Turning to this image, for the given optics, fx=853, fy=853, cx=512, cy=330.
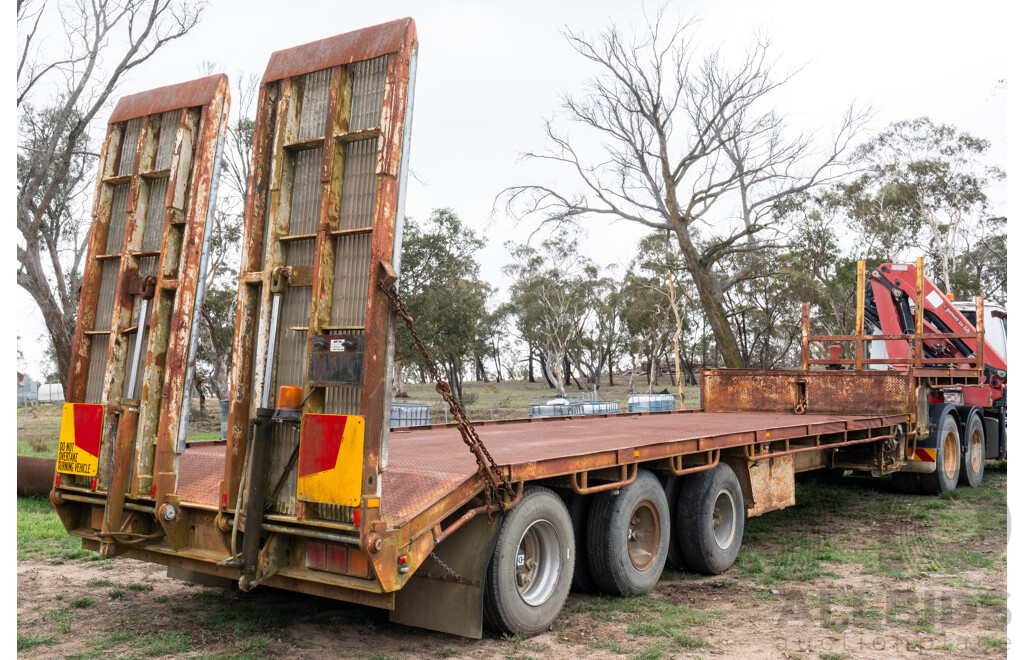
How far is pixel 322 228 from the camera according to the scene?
4777 millimetres

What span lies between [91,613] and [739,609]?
4705 mm

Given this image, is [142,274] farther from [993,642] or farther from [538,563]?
[993,642]

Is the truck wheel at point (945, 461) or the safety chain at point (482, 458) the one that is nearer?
the safety chain at point (482, 458)

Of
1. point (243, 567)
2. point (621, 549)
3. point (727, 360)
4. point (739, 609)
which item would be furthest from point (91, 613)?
point (727, 360)

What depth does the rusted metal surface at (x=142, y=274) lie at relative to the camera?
5301 mm

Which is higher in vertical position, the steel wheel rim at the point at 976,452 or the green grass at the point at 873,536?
the steel wheel rim at the point at 976,452

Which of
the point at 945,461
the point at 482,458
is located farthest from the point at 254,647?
the point at 945,461

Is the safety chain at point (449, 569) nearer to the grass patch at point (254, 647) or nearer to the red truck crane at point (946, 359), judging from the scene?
the grass patch at point (254, 647)

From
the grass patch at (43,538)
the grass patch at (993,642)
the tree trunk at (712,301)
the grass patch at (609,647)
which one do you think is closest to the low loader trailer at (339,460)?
the grass patch at (609,647)

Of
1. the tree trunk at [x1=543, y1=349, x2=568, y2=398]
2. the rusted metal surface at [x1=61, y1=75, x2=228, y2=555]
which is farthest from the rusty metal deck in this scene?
the tree trunk at [x1=543, y1=349, x2=568, y2=398]

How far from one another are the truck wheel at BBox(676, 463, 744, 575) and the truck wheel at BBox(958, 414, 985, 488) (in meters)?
6.93

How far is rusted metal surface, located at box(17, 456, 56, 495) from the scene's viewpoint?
10914 mm

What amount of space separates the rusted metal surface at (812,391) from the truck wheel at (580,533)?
6047 millimetres

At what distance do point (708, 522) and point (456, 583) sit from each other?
2.87 meters
